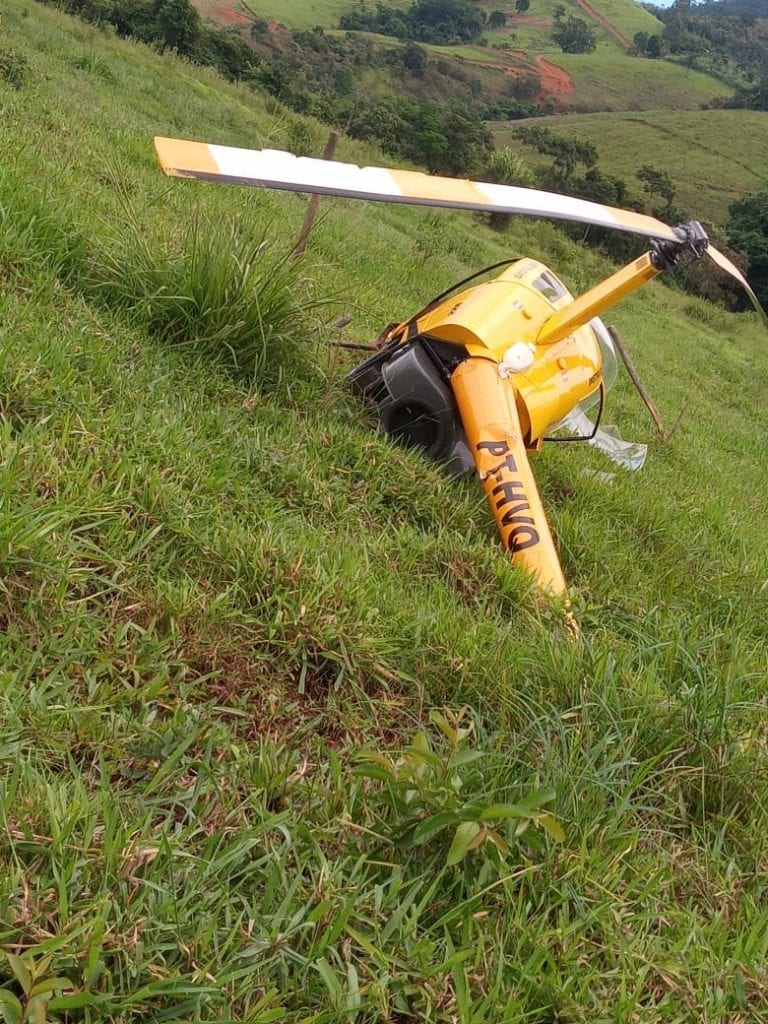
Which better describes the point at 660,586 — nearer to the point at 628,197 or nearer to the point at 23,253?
the point at 23,253

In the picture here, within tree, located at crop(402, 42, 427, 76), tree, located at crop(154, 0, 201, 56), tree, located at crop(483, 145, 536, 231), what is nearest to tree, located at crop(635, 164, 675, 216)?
tree, located at crop(483, 145, 536, 231)

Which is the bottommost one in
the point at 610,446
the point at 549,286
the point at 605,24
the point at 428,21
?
the point at 610,446

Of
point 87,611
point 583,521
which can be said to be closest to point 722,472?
point 583,521

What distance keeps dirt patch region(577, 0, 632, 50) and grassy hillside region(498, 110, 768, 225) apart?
5508cm

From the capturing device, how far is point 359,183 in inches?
112

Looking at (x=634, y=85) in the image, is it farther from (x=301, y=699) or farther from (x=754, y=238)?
(x=301, y=699)

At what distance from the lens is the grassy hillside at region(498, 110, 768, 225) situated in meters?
63.4

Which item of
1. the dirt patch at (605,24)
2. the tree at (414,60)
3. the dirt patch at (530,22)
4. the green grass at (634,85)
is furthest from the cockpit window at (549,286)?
the dirt patch at (605,24)

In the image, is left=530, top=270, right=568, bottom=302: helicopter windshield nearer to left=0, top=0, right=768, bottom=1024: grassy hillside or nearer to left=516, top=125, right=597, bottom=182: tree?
left=0, top=0, right=768, bottom=1024: grassy hillside

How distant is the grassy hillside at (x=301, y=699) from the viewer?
1404mm

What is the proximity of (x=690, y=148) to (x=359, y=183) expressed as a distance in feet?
279

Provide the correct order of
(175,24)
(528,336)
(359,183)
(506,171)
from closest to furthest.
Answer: (359,183) → (528,336) → (175,24) → (506,171)

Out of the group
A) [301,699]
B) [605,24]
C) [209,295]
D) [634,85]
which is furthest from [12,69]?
[605,24]

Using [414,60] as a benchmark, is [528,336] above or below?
above
